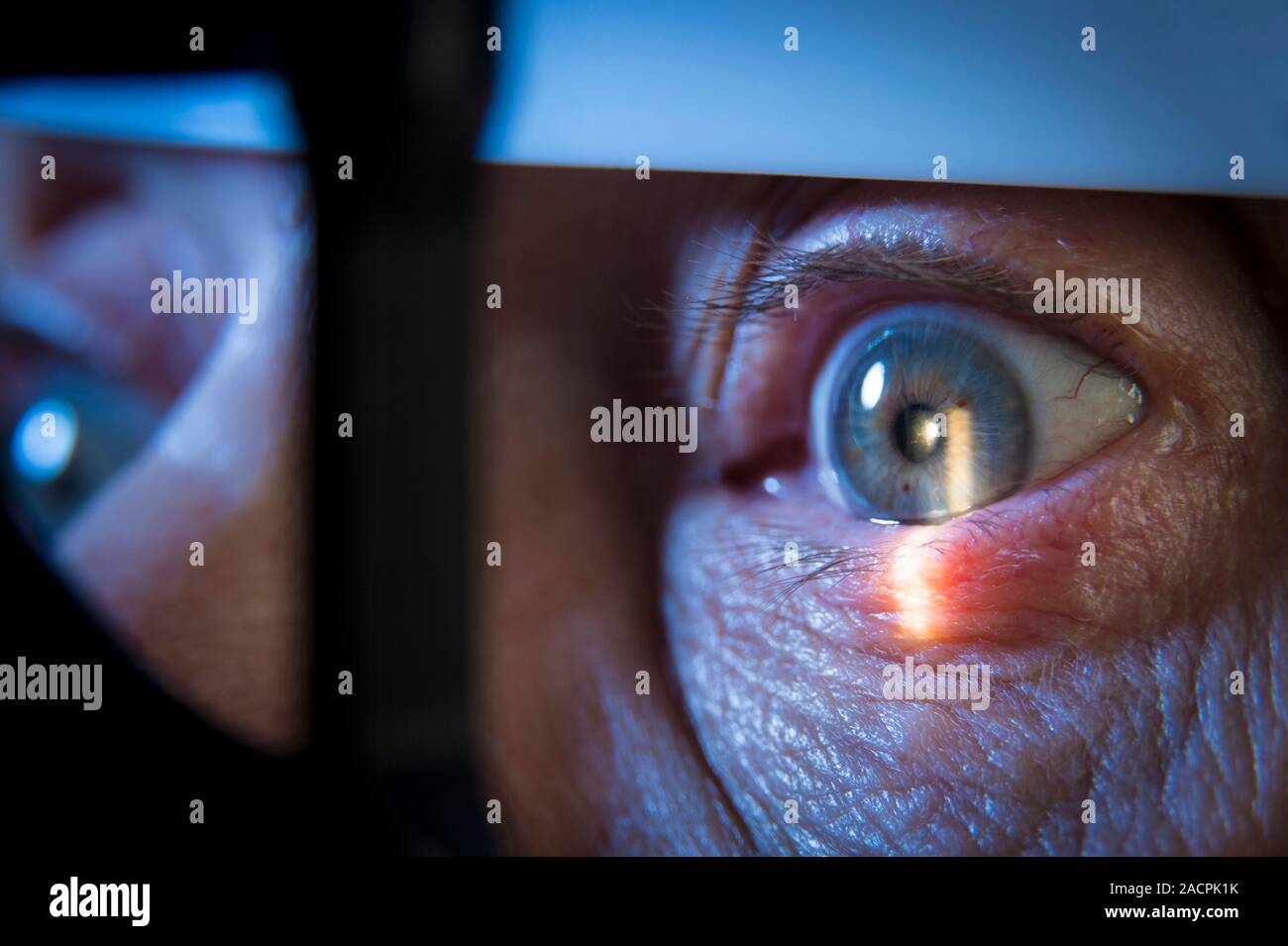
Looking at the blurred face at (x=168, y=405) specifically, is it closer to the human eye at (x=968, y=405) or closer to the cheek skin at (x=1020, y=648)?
the cheek skin at (x=1020, y=648)

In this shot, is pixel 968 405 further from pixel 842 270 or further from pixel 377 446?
pixel 377 446

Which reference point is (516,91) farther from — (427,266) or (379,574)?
(379,574)

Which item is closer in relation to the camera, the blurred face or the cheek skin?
the cheek skin

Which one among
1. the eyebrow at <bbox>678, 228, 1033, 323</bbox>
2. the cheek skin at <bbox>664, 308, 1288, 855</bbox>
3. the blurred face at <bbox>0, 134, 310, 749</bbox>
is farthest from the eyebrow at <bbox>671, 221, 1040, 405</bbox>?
the blurred face at <bbox>0, 134, 310, 749</bbox>

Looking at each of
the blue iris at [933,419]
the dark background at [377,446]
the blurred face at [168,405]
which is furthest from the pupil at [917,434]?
the blurred face at [168,405]

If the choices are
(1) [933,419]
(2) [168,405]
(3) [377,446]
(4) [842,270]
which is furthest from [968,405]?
(2) [168,405]

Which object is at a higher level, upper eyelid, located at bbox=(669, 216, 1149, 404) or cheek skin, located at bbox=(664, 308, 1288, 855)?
upper eyelid, located at bbox=(669, 216, 1149, 404)

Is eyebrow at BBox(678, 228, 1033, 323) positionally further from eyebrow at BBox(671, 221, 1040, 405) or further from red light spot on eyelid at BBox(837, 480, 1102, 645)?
red light spot on eyelid at BBox(837, 480, 1102, 645)

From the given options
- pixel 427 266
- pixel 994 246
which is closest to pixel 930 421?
pixel 994 246
